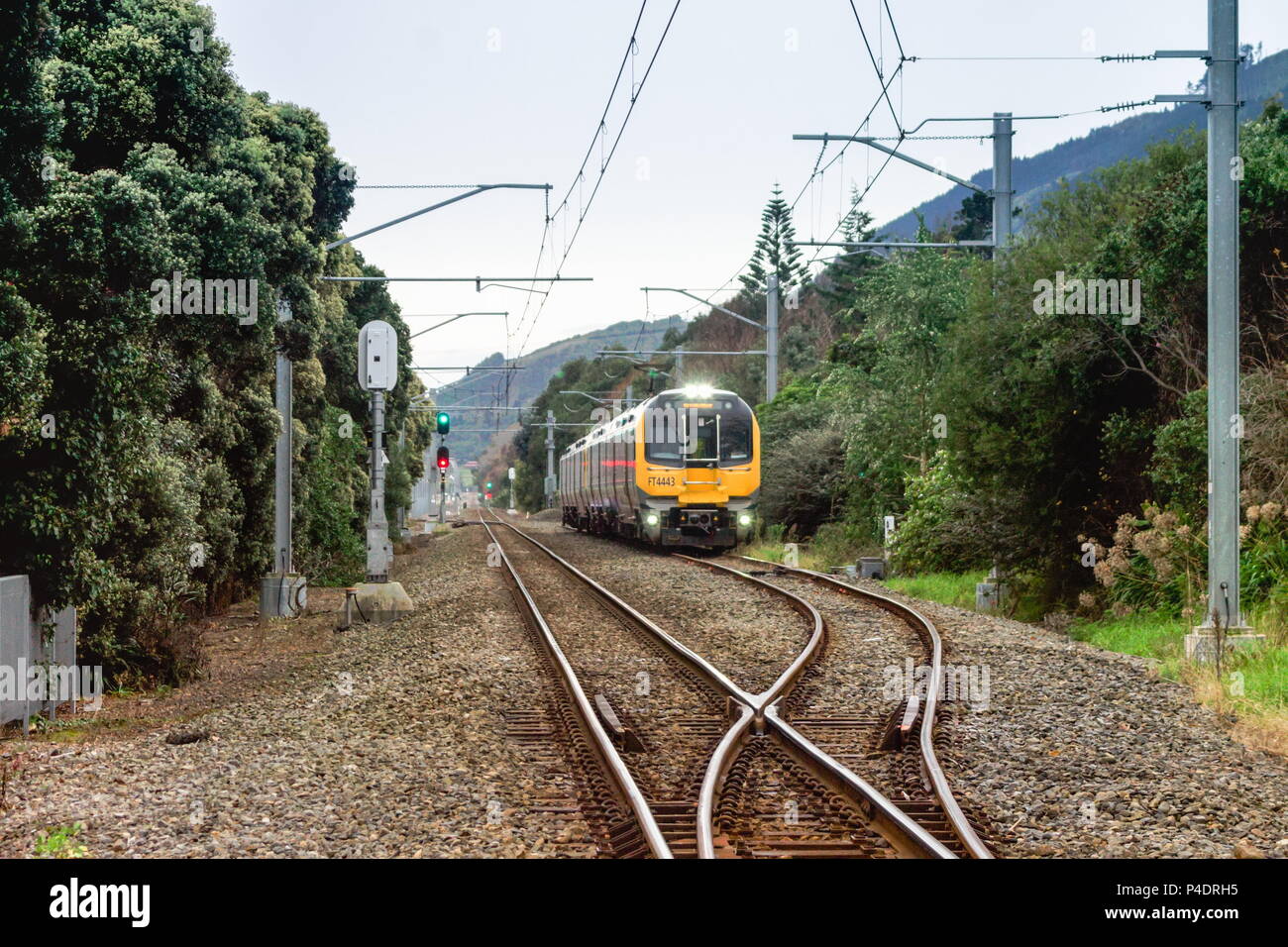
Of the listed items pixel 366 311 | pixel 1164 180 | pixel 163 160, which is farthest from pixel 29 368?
pixel 366 311

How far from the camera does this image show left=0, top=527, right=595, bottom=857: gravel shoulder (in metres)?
6.46

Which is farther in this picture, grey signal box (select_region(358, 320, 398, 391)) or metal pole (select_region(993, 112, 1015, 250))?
metal pole (select_region(993, 112, 1015, 250))

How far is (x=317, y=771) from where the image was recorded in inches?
317

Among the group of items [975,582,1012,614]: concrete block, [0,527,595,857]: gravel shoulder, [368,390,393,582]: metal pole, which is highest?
[368,390,393,582]: metal pole

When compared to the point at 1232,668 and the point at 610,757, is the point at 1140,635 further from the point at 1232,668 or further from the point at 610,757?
the point at 610,757

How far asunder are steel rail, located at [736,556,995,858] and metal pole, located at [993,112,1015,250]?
592 centimetres

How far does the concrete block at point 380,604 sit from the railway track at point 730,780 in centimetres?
572

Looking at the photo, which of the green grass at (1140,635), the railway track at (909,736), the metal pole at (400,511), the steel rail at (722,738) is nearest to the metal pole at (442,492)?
the metal pole at (400,511)

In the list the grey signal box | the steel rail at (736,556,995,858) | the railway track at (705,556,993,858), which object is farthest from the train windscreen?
the railway track at (705,556,993,858)

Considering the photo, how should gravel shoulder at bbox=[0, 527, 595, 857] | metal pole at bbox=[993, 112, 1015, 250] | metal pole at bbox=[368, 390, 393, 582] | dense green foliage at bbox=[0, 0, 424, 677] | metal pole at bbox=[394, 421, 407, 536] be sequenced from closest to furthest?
gravel shoulder at bbox=[0, 527, 595, 857]
dense green foliage at bbox=[0, 0, 424, 677]
metal pole at bbox=[368, 390, 393, 582]
metal pole at bbox=[993, 112, 1015, 250]
metal pole at bbox=[394, 421, 407, 536]

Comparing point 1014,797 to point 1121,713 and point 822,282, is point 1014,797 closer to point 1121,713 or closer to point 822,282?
point 1121,713

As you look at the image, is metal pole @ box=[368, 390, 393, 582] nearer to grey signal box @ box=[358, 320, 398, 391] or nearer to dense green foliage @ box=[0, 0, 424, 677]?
grey signal box @ box=[358, 320, 398, 391]

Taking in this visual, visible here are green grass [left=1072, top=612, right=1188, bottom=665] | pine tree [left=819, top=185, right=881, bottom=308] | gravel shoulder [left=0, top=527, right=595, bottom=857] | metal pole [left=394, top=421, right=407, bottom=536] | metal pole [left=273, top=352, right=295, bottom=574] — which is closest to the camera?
gravel shoulder [left=0, top=527, right=595, bottom=857]

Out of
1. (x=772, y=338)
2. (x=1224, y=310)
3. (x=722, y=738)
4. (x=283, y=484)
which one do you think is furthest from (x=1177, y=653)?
(x=772, y=338)
